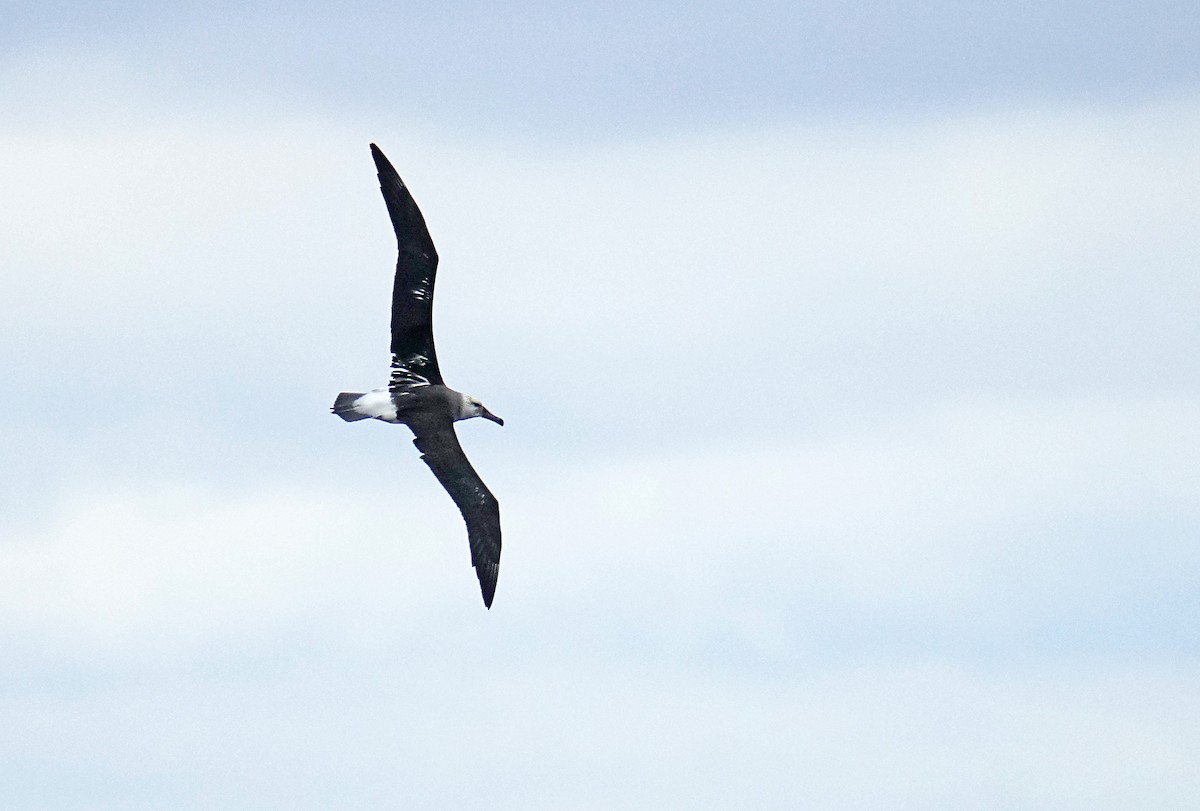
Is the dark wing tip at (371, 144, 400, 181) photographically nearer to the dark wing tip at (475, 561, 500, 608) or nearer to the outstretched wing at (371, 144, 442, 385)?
the outstretched wing at (371, 144, 442, 385)

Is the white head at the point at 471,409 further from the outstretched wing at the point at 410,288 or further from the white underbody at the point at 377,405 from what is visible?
the white underbody at the point at 377,405

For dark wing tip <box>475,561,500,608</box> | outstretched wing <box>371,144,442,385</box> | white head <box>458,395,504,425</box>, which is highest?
outstretched wing <box>371,144,442,385</box>

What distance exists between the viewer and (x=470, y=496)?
49031 millimetres

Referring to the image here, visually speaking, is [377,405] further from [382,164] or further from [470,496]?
[382,164]

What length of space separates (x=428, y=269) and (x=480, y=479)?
6.04m

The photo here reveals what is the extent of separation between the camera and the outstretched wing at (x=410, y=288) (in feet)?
145

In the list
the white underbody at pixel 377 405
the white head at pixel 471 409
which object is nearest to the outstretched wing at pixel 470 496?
the white head at pixel 471 409

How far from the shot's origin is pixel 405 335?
47.1 m

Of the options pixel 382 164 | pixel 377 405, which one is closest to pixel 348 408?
pixel 377 405

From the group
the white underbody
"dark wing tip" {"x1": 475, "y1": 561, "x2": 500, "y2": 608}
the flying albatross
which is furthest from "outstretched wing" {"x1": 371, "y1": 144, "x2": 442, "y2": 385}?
"dark wing tip" {"x1": 475, "y1": 561, "x2": 500, "y2": 608}

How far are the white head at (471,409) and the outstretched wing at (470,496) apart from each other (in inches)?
18.3

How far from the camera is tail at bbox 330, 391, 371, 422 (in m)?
46.5

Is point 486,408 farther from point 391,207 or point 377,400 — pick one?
point 391,207

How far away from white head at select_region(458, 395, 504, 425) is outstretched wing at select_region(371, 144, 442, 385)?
116 centimetres
